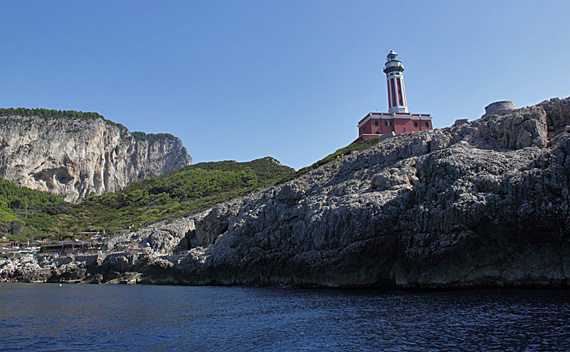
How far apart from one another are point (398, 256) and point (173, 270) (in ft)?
108

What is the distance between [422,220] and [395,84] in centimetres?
4503

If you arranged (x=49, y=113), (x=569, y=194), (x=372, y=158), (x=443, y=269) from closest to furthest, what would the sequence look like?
(x=569, y=194) → (x=443, y=269) → (x=372, y=158) → (x=49, y=113)

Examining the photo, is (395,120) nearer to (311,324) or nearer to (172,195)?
(311,324)

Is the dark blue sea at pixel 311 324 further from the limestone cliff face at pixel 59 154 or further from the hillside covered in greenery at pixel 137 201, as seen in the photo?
the limestone cliff face at pixel 59 154

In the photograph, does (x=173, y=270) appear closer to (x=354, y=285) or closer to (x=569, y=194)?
(x=354, y=285)

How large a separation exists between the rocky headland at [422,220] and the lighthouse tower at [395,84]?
69.5 ft

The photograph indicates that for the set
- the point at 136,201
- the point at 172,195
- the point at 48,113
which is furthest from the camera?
the point at 48,113

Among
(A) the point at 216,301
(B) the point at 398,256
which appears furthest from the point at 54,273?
(B) the point at 398,256

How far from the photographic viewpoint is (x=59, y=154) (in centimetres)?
14612

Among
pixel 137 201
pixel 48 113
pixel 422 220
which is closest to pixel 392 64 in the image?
pixel 422 220

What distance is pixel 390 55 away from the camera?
247 ft

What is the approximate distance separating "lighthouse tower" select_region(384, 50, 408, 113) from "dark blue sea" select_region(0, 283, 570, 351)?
154 ft

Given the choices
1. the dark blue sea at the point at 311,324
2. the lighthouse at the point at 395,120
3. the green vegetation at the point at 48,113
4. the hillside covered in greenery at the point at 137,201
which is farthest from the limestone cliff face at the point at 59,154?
the dark blue sea at the point at 311,324

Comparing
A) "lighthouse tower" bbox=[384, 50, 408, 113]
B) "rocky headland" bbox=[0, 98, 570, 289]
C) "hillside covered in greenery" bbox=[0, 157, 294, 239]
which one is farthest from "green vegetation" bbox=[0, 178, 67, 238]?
"lighthouse tower" bbox=[384, 50, 408, 113]
